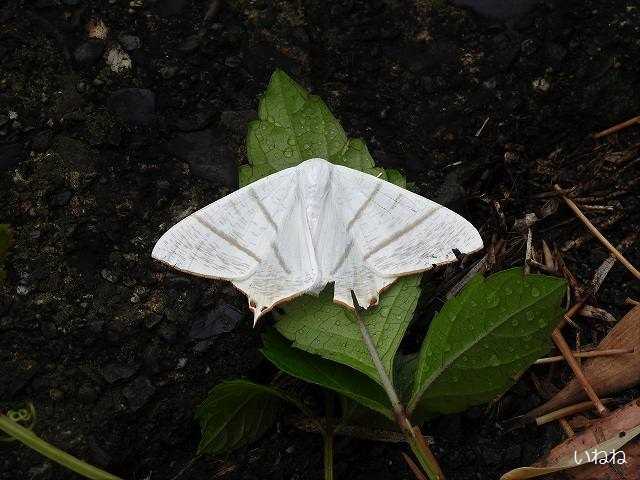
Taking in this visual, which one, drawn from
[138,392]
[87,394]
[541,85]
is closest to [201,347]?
[138,392]

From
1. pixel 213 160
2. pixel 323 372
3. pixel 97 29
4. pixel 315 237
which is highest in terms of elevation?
pixel 97 29

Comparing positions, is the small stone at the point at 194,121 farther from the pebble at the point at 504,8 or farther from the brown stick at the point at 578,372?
the brown stick at the point at 578,372

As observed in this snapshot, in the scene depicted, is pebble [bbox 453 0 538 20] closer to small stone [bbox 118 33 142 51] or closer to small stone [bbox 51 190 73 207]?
small stone [bbox 118 33 142 51]

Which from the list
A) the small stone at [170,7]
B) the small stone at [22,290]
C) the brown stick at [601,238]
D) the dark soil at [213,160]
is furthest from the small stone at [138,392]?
the brown stick at [601,238]

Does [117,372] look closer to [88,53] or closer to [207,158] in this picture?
[207,158]

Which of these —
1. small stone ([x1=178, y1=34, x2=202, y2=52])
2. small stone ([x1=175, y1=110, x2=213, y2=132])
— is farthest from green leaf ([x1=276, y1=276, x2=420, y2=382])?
small stone ([x1=178, y1=34, x2=202, y2=52])
